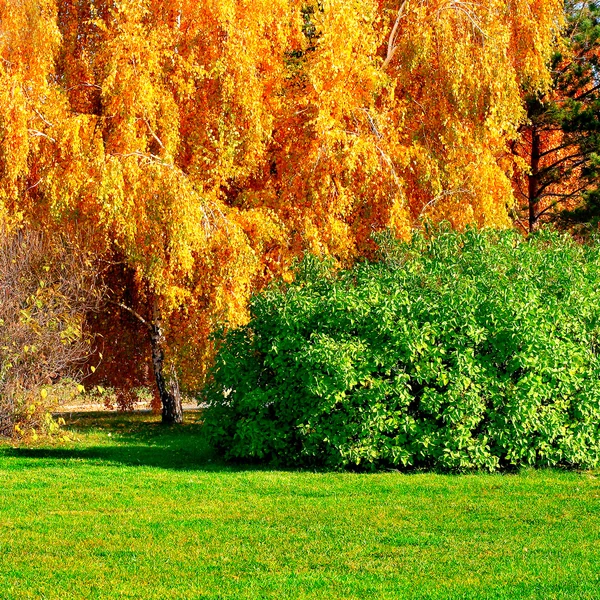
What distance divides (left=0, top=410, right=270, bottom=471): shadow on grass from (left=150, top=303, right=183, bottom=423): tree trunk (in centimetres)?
30

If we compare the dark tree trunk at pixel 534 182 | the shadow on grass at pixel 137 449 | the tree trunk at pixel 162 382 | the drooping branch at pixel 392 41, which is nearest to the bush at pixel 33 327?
the shadow on grass at pixel 137 449

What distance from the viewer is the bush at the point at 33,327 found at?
1373 centimetres

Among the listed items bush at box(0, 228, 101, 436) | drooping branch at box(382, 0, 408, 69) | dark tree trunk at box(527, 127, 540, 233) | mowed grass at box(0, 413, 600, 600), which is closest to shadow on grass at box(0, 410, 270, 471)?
mowed grass at box(0, 413, 600, 600)

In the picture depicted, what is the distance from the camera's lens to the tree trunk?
17.8 metres

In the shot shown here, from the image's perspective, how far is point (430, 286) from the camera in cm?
1170

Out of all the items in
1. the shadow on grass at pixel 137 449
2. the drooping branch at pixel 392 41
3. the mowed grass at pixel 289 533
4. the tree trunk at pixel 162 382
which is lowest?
the mowed grass at pixel 289 533

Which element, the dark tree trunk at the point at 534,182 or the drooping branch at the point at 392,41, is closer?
the drooping branch at the point at 392,41

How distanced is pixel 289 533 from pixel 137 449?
21.7 ft

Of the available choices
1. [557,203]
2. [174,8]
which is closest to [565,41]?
[557,203]

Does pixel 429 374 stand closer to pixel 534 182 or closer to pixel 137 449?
pixel 137 449

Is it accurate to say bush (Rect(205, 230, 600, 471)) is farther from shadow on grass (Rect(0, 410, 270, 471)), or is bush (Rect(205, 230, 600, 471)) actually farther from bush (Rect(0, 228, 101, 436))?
bush (Rect(0, 228, 101, 436))

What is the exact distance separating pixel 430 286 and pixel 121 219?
16.7ft

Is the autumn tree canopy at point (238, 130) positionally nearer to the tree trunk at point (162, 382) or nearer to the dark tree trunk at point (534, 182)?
the tree trunk at point (162, 382)

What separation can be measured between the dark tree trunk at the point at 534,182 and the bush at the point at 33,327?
12279 mm
